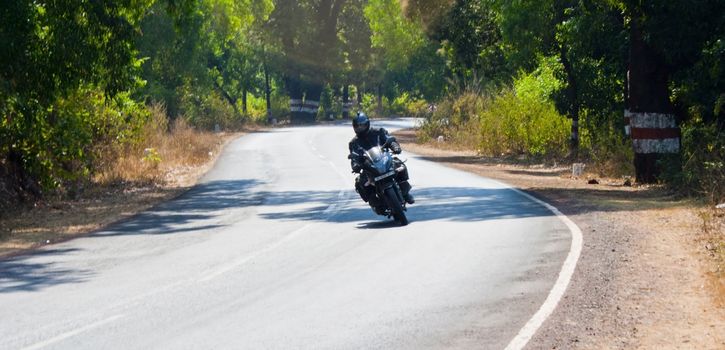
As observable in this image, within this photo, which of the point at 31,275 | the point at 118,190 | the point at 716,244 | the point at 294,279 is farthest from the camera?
the point at 118,190

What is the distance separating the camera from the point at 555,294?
39.5ft

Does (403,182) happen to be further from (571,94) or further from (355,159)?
(571,94)

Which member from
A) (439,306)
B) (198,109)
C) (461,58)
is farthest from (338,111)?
(439,306)

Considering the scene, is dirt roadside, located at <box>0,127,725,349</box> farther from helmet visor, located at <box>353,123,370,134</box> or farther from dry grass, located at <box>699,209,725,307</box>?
helmet visor, located at <box>353,123,370,134</box>

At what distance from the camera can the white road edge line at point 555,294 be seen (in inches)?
386

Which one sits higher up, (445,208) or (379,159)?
(379,159)

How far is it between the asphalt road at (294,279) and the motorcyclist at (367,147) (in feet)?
1.65

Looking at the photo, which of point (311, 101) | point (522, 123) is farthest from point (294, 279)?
point (311, 101)

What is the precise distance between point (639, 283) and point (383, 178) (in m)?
6.97

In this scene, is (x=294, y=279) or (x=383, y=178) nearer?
(x=294, y=279)

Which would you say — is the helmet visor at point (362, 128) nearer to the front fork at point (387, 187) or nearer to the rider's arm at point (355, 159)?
the rider's arm at point (355, 159)

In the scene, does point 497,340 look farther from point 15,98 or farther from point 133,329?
point 15,98

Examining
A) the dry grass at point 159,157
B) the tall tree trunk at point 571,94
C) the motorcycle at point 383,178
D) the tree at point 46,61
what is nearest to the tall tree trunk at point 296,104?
the dry grass at point 159,157

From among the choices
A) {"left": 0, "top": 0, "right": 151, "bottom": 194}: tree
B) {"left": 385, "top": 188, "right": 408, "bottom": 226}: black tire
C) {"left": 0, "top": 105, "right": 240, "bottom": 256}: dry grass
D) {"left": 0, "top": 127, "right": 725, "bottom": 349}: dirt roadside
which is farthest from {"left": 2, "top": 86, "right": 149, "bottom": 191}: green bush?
{"left": 385, "top": 188, "right": 408, "bottom": 226}: black tire
